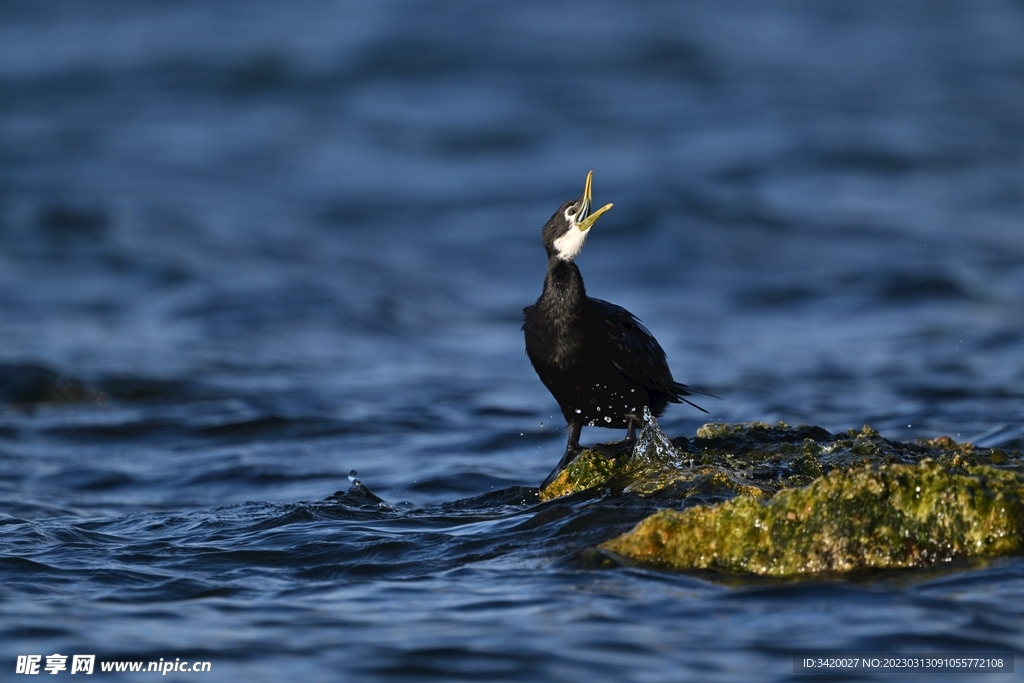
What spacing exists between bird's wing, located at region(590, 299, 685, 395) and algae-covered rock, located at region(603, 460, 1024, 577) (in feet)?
→ 5.49

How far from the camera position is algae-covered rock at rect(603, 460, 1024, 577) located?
5.12 metres

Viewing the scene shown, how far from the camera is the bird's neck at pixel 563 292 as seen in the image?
6.77 metres

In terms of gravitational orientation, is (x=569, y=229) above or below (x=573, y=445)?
above

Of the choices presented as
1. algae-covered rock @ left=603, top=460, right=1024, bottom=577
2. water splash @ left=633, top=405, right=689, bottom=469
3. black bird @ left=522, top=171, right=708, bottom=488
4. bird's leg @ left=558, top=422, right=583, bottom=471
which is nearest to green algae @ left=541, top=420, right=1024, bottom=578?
algae-covered rock @ left=603, top=460, right=1024, bottom=577

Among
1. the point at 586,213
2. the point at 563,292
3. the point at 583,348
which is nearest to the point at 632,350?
the point at 583,348

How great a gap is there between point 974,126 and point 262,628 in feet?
62.6

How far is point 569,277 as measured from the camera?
6.80 metres

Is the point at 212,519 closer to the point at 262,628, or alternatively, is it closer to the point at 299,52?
the point at 262,628

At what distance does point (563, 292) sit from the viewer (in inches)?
267

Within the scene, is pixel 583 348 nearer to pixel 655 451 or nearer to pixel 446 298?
pixel 655 451

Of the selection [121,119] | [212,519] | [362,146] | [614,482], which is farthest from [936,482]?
[121,119]

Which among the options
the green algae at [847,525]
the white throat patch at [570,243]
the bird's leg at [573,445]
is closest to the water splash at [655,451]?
the bird's leg at [573,445]

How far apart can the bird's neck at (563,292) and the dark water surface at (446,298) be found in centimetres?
114

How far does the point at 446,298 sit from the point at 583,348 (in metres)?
7.98
